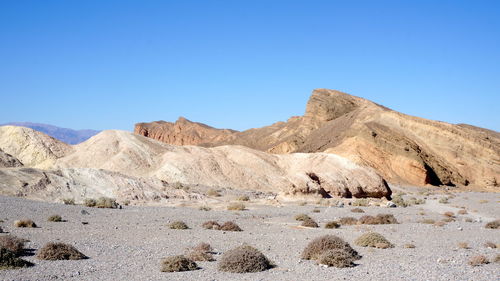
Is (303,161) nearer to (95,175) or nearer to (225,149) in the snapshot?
(225,149)

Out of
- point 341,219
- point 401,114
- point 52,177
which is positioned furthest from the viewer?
point 401,114

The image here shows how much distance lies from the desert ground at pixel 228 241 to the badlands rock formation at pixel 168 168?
180 inches

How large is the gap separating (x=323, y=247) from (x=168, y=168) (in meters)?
29.1

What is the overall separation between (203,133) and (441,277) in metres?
126

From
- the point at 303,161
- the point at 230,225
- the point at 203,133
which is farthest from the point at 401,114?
the point at 203,133

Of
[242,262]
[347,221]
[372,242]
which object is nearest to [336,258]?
[242,262]

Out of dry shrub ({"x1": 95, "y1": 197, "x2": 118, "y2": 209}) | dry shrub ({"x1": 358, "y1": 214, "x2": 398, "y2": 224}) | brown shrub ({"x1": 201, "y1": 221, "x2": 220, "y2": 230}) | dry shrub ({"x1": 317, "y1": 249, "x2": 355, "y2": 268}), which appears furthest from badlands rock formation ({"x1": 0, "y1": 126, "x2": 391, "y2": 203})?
dry shrub ({"x1": 317, "y1": 249, "x2": 355, "y2": 268})

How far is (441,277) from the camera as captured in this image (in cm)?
1062

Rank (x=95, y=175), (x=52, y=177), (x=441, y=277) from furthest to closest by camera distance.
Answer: (x=95, y=175)
(x=52, y=177)
(x=441, y=277)

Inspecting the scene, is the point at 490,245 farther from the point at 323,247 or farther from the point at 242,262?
the point at 242,262

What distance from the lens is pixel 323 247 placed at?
12867 millimetres

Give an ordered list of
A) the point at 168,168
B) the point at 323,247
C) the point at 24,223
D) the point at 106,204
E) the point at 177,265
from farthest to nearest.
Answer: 1. the point at 168,168
2. the point at 106,204
3. the point at 24,223
4. the point at 323,247
5. the point at 177,265

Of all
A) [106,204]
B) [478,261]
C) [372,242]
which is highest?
[478,261]

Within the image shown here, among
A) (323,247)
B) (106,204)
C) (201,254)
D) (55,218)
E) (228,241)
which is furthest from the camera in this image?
(106,204)
